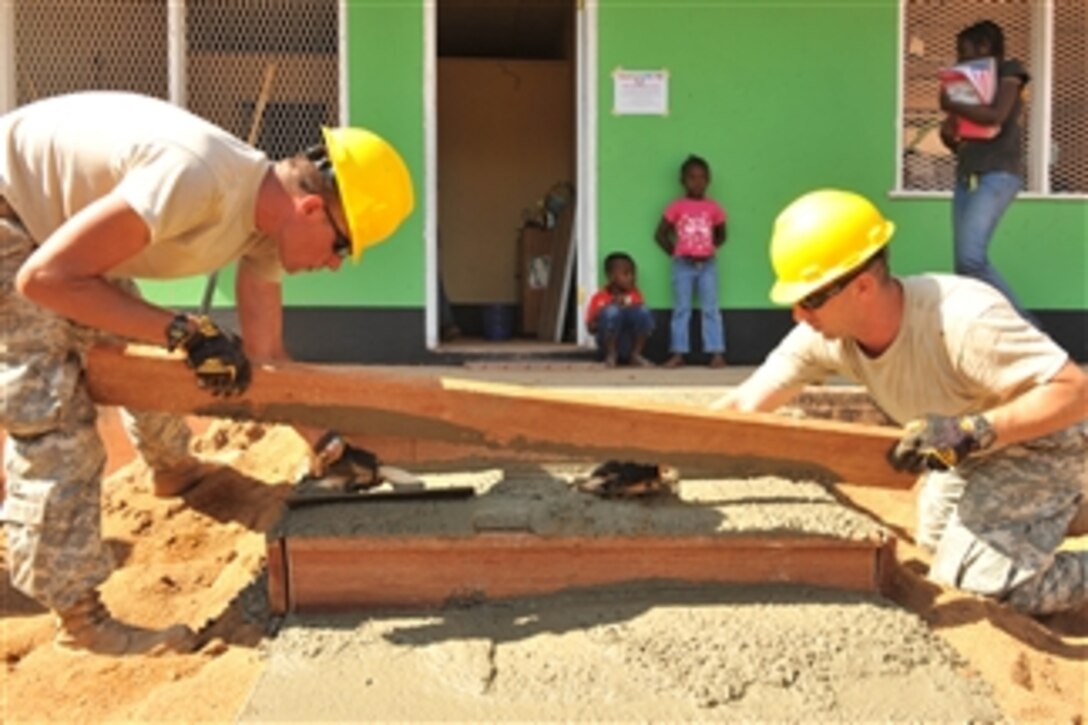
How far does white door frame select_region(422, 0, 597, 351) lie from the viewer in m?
6.71

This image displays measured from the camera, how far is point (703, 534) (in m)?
2.73

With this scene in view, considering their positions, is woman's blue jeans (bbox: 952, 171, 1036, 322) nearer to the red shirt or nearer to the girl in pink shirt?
the girl in pink shirt

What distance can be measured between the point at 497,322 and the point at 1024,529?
7191mm

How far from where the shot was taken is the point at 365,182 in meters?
2.58

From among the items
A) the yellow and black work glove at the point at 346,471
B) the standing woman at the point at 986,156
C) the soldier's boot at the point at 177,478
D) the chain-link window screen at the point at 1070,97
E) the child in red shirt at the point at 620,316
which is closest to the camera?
the yellow and black work glove at the point at 346,471

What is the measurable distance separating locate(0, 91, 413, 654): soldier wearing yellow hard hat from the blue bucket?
23.1 feet

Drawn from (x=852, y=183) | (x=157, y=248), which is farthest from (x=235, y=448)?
(x=852, y=183)

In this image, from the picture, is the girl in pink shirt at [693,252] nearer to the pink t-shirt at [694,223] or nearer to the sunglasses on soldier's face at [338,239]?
the pink t-shirt at [694,223]

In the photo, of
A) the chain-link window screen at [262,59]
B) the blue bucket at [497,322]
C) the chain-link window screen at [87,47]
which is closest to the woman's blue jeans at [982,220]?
the chain-link window screen at [262,59]

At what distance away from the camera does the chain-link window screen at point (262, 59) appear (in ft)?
22.2

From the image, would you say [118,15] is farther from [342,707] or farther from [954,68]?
[342,707]

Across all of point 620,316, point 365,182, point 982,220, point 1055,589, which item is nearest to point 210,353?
point 365,182

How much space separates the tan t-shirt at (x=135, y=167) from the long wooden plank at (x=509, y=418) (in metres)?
0.36

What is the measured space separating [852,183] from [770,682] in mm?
5454
